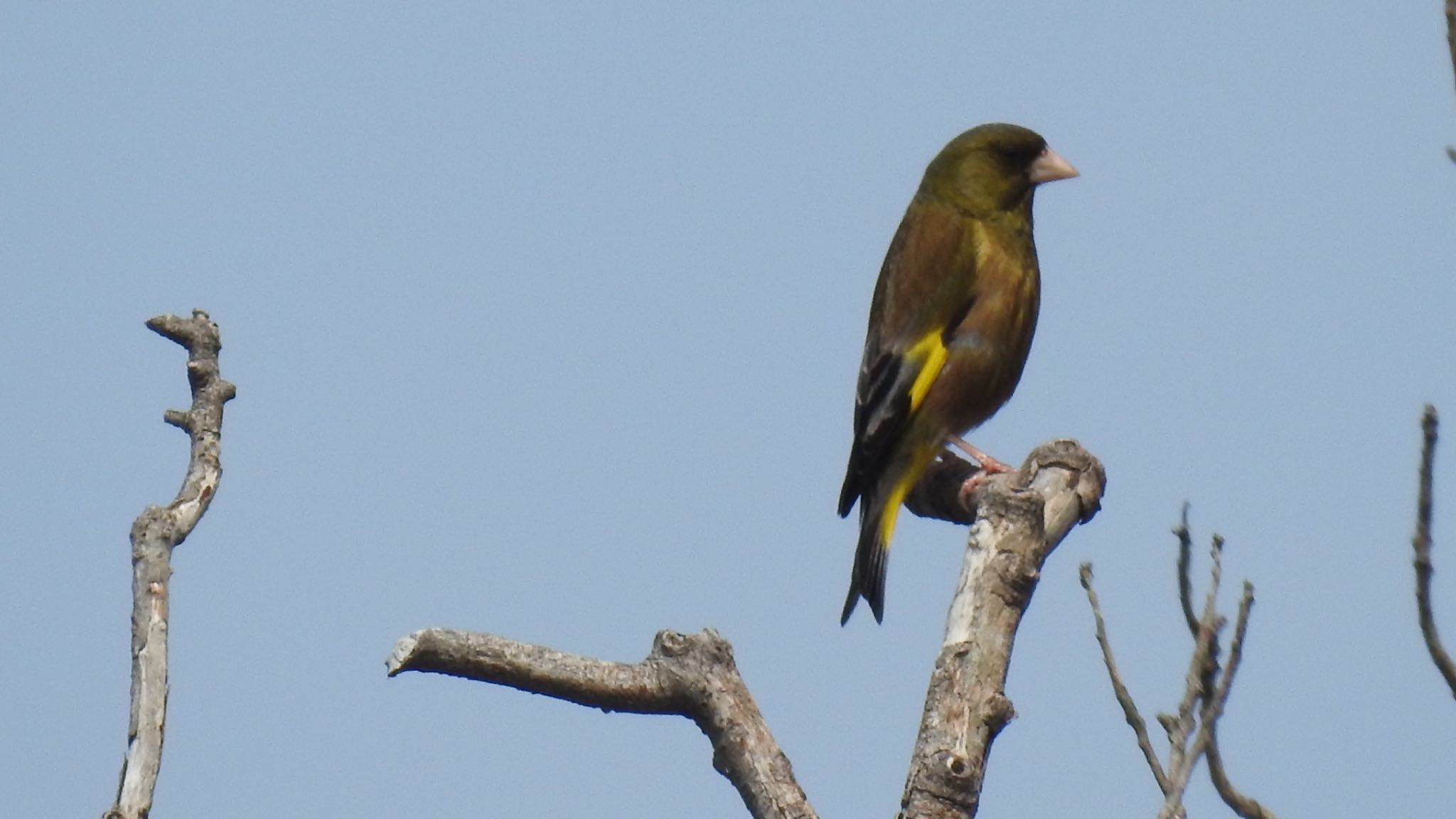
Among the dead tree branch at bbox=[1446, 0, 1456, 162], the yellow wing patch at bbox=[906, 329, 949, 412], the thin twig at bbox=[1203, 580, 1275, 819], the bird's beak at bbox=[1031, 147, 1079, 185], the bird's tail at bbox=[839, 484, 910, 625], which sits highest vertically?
the bird's beak at bbox=[1031, 147, 1079, 185]

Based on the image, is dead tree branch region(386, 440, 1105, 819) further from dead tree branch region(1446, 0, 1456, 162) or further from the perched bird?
the perched bird

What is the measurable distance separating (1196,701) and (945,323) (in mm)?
3837

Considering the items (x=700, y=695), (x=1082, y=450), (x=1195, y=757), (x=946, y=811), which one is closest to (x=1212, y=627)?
(x=1195, y=757)

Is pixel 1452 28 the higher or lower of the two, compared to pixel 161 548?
higher

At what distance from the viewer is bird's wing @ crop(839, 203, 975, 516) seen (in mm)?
6438

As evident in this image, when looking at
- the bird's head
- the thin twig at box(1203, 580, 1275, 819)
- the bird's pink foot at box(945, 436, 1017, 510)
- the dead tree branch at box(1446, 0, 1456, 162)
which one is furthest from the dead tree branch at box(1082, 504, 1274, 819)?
the bird's head

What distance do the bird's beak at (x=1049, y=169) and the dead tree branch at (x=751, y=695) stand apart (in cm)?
329

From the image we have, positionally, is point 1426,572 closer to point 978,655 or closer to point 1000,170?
point 978,655

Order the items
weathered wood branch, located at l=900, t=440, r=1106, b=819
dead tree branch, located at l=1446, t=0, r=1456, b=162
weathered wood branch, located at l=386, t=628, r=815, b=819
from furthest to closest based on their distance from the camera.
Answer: weathered wood branch, located at l=386, t=628, r=815, b=819
weathered wood branch, located at l=900, t=440, r=1106, b=819
dead tree branch, located at l=1446, t=0, r=1456, b=162

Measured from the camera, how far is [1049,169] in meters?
7.45

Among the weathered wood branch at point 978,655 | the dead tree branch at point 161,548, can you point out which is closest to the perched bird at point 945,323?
the weathered wood branch at point 978,655

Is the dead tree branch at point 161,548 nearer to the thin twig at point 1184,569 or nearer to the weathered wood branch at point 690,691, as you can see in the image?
the weathered wood branch at point 690,691

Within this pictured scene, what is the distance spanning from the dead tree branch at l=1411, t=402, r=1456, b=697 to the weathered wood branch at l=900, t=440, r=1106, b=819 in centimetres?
95

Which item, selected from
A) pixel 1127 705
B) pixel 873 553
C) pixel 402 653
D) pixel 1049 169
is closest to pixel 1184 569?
pixel 1127 705
